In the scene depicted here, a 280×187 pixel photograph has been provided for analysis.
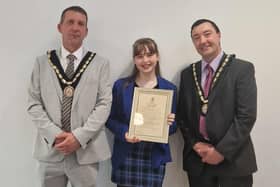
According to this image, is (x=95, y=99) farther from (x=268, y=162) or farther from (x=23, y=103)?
(x=268, y=162)

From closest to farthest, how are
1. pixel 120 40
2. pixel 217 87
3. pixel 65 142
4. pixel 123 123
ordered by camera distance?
pixel 65 142
pixel 217 87
pixel 123 123
pixel 120 40

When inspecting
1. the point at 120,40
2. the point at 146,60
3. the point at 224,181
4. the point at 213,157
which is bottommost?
the point at 224,181

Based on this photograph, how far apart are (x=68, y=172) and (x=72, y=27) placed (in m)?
0.85

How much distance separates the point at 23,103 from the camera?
225 cm

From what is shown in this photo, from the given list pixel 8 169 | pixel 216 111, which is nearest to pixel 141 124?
pixel 216 111

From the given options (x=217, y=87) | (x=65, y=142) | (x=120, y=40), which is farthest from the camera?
(x=120, y=40)

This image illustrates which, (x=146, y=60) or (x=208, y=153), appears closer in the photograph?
(x=208, y=153)

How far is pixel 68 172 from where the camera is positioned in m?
1.90

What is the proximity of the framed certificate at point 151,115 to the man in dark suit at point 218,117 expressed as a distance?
185 millimetres

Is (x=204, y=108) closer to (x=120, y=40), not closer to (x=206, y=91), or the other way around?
(x=206, y=91)

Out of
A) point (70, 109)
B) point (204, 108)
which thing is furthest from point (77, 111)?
point (204, 108)

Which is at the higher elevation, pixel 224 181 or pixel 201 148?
pixel 201 148

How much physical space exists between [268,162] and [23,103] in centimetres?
179

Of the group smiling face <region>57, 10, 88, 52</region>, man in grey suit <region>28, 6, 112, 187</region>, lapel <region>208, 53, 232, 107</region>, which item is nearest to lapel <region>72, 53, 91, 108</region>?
man in grey suit <region>28, 6, 112, 187</region>
